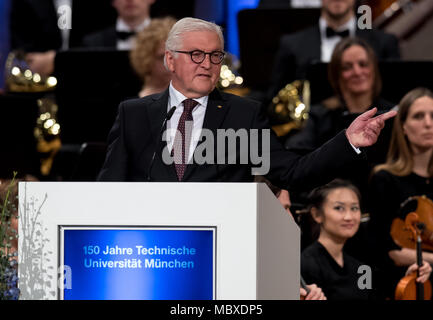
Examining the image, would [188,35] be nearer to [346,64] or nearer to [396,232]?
[396,232]

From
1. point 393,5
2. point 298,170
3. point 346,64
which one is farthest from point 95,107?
point 393,5

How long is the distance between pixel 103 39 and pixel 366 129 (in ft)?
10.0

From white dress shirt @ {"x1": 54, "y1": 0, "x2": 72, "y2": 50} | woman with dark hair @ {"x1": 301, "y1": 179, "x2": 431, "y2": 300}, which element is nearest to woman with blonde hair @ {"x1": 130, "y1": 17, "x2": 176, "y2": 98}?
woman with dark hair @ {"x1": 301, "y1": 179, "x2": 431, "y2": 300}

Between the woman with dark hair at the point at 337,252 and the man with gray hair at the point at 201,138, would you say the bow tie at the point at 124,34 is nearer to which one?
the woman with dark hair at the point at 337,252

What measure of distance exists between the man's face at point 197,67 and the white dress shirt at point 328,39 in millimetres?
2485

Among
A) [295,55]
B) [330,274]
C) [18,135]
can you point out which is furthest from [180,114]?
[295,55]

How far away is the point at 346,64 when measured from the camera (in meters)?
4.14

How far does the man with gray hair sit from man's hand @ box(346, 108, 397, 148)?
1 cm

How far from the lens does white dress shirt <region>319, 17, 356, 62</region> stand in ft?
15.7

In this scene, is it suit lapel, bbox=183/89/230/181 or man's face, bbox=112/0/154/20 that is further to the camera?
man's face, bbox=112/0/154/20

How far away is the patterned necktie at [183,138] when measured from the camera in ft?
7.85

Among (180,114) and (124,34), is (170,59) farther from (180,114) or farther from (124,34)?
(124,34)

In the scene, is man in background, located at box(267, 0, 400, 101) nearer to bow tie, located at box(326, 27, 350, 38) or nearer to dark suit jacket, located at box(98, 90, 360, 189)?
bow tie, located at box(326, 27, 350, 38)
